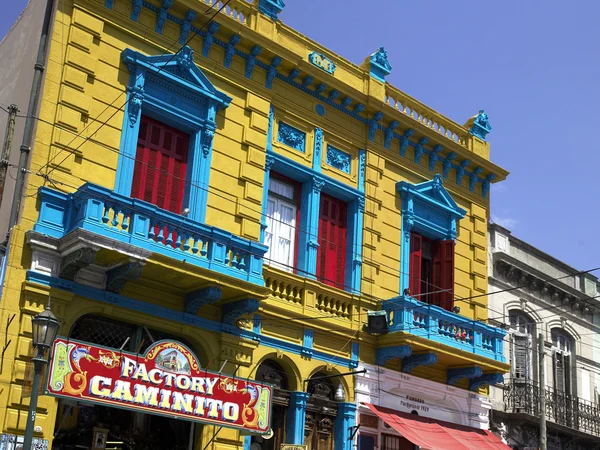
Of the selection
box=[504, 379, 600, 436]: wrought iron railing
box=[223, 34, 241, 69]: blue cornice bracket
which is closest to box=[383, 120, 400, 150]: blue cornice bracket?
box=[223, 34, 241, 69]: blue cornice bracket

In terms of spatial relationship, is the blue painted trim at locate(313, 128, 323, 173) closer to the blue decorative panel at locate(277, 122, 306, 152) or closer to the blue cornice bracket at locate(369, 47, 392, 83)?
the blue decorative panel at locate(277, 122, 306, 152)

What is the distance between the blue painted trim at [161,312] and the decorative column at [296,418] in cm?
91

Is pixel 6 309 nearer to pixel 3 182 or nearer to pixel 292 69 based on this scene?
pixel 3 182

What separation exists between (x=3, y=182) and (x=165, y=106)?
3439 mm

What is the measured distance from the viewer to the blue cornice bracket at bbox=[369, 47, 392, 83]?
21391mm

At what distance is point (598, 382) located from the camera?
27.6 meters

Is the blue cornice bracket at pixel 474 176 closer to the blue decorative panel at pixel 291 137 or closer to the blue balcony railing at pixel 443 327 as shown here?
Answer: the blue balcony railing at pixel 443 327

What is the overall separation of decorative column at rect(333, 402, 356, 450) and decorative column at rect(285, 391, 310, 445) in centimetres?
106

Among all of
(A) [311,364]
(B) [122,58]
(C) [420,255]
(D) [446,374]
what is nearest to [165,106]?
(B) [122,58]

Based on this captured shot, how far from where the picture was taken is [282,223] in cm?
1892

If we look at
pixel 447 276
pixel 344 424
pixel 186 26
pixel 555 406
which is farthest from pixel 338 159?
pixel 555 406

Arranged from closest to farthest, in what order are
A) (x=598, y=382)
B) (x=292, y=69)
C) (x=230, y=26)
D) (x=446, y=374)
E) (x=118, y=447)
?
(x=118, y=447) → (x=230, y=26) → (x=292, y=69) → (x=446, y=374) → (x=598, y=382)

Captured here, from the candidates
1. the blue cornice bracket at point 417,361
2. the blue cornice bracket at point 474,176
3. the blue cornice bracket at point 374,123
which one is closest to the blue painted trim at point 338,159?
the blue cornice bracket at point 374,123

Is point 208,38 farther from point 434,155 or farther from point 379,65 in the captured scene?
point 434,155
